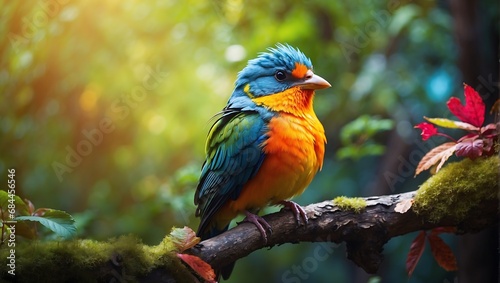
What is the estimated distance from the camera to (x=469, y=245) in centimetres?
368

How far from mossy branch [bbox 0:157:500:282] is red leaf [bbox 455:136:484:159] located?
63 mm

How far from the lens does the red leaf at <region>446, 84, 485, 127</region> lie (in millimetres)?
2463

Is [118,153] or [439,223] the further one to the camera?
[118,153]

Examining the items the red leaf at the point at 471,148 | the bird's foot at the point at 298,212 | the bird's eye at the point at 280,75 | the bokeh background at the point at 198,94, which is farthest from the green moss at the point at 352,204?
the bokeh background at the point at 198,94

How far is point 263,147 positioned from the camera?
2.62 m

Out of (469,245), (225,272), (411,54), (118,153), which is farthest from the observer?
(411,54)

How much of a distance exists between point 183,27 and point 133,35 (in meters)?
0.45

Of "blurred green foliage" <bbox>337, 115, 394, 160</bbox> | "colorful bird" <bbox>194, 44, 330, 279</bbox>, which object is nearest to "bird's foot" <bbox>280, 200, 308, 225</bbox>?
"colorful bird" <bbox>194, 44, 330, 279</bbox>

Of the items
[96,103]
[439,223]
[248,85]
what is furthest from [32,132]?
[439,223]

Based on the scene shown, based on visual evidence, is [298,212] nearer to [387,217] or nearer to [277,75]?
[387,217]

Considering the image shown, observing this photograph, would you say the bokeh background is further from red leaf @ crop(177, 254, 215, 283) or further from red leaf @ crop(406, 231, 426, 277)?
red leaf @ crop(177, 254, 215, 283)

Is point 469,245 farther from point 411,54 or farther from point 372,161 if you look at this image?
point 411,54

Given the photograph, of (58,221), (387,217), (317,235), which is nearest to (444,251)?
(387,217)

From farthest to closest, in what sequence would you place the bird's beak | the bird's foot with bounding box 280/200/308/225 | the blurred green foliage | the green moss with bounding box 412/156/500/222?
the blurred green foliage
the bird's beak
the bird's foot with bounding box 280/200/308/225
the green moss with bounding box 412/156/500/222
